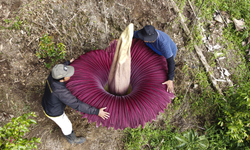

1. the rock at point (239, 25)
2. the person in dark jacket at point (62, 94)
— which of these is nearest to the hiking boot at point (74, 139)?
the person in dark jacket at point (62, 94)

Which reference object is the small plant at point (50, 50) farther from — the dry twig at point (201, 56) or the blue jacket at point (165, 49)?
the dry twig at point (201, 56)

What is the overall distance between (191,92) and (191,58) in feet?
2.23

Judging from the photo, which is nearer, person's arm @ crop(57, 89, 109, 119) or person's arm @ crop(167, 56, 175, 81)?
person's arm @ crop(57, 89, 109, 119)

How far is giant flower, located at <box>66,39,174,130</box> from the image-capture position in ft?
5.68

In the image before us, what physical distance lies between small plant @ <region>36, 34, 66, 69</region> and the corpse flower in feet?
2.94

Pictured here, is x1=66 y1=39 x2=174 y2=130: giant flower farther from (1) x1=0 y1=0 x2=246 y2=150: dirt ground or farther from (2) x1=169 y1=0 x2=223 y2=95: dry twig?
(2) x1=169 y1=0 x2=223 y2=95: dry twig

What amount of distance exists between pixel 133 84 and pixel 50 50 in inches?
61.3

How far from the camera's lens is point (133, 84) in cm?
225

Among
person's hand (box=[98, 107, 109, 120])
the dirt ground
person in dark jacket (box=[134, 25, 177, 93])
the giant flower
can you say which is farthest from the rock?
person's hand (box=[98, 107, 109, 120])

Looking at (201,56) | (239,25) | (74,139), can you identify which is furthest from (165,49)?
(239,25)

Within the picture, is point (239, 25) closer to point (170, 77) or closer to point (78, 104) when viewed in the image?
point (170, 77)

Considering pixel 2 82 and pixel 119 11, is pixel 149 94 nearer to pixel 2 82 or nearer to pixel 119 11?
pixel 119 11

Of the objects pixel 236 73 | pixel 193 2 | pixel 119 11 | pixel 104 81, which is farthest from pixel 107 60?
pixel 236 73

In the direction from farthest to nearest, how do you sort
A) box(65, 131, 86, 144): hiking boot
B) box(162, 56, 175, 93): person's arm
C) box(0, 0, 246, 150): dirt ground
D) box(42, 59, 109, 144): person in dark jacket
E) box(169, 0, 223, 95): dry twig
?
box(169, 0, 223, 95): dry twig, box(0, 0, 246, 150): dirt ground, box(65, 131, 86, 144): hiking boot, box(162, 56, 175, 93): person's arm, box(42, 59, 109, 144): person in dark jacket
